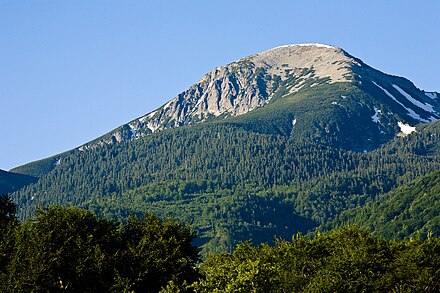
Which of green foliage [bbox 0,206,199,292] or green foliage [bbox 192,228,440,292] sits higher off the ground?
green foliage [bbox 0,206,199,292]

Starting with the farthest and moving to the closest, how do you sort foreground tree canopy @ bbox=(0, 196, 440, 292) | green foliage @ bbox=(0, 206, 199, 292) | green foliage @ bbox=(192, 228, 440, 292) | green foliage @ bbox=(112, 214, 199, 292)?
green foliage @ bbox=(112, 214, 199, 292), green foliage @ bbox=(0, 206, 199, 292), foreground tree canopy @ bbox=(0, 196, 440, 292), green foliage @ bbox=(192, 228, 440, 292)

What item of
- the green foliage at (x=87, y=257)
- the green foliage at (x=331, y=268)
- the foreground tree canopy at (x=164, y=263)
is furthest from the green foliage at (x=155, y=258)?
the green foliage at (x=331, y=268)

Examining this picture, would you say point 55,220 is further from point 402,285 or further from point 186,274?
point 402,285

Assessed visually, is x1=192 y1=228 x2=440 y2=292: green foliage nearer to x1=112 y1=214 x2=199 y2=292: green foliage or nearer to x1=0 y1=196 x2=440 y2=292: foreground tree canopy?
x1=0 y1=196 x2=440 y2=292: foreground tree canopy

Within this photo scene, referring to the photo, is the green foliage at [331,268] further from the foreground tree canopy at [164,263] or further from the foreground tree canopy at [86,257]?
the foreground tree canopy at [86,257]

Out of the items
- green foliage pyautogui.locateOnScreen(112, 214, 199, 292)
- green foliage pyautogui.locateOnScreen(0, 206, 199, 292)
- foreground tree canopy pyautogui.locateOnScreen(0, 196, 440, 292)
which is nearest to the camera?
foreground tree canopy pyautogui.locateOnScreen(0, 196, 440, 292)

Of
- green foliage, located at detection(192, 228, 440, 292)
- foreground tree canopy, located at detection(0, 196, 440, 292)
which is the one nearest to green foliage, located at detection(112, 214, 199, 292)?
foreground tree canopy, located at detection(0, 196, 440, 292)

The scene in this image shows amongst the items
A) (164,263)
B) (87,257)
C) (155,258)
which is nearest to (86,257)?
(87,257)

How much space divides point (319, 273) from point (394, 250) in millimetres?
16919

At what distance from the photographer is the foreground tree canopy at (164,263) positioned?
3526 inches

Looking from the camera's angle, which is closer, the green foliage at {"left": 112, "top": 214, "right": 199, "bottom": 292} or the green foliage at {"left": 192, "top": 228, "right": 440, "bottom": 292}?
the green foliage at {"left": 192, "top": 228, "right": 440, "bottom": 292}

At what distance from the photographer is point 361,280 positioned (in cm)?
9750

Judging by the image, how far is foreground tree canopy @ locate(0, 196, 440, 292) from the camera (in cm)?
8956

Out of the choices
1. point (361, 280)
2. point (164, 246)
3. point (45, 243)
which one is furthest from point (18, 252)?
point (361, 280)
